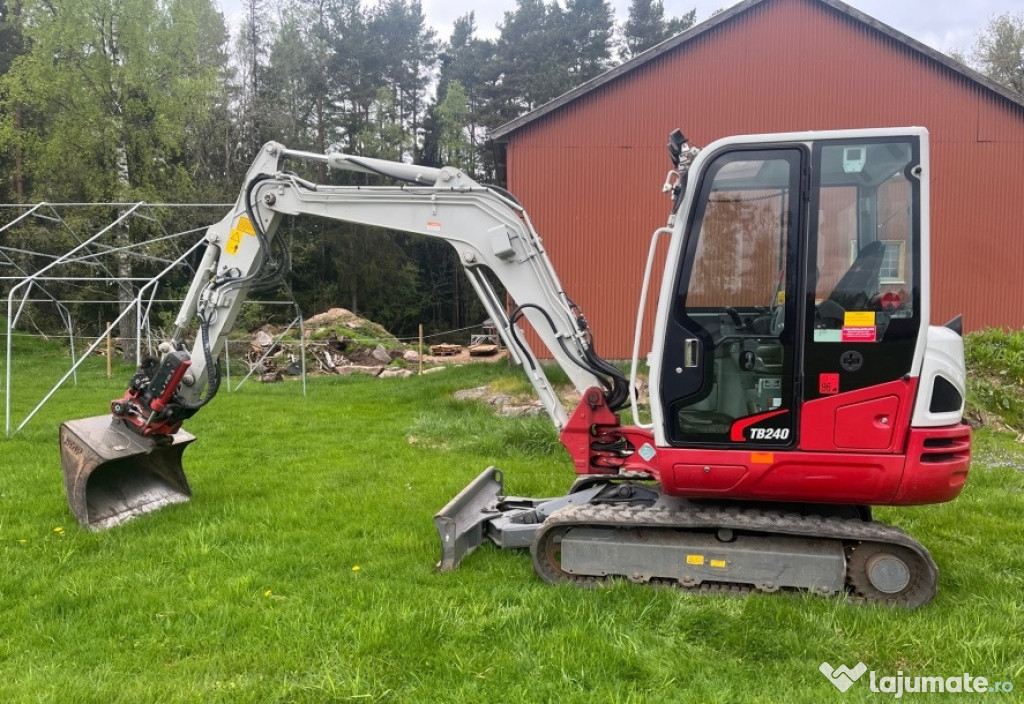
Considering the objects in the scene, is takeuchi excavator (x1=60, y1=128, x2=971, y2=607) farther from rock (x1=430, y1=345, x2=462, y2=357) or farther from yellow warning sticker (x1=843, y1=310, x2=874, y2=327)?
rock (x1=430, y1=345, x2=462, y2=357)

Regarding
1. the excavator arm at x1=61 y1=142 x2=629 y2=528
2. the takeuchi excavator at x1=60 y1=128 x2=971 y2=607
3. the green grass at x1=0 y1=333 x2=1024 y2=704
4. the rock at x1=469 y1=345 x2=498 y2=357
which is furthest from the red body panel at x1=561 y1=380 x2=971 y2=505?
the rock at x1=469 y1=345 x2=498 y2=357

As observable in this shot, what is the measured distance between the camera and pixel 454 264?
4353 cm

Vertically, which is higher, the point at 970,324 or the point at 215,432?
the point at 970,324

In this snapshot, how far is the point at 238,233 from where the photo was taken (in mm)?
5664

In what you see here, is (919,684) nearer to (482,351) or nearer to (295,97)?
(482,351)

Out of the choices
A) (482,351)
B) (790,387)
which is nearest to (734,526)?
(790,387)

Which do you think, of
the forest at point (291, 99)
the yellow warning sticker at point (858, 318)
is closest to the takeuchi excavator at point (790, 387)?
the yellow warning sticker at point (858, 318)

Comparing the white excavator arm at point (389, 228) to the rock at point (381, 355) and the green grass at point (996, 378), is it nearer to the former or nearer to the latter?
the green grass at point (996, 378)

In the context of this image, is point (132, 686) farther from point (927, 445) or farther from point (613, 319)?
point (613, 319)

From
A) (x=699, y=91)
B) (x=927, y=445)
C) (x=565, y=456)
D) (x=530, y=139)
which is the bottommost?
(x=565, y=456)

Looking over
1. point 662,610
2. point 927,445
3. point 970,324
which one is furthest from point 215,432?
point 970,324

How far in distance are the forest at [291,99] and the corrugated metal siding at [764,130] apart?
5975 mm

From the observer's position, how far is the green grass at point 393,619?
3277 mm

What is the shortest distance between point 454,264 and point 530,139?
27489mm
